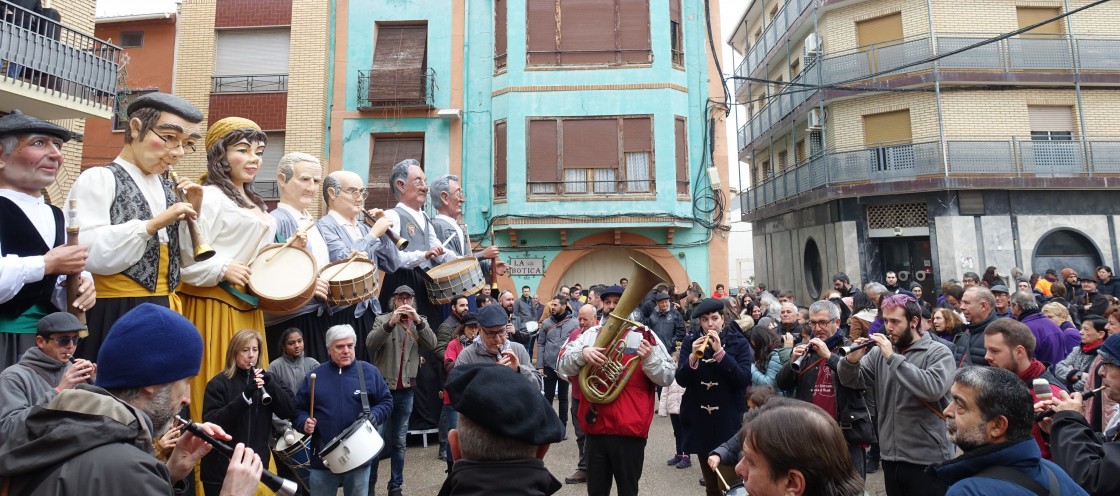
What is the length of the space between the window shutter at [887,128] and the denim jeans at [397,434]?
18062 mm

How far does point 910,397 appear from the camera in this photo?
4.67 meters

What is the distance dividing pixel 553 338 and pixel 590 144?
912 cm

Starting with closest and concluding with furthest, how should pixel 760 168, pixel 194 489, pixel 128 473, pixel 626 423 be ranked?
pixel 128 473 < pixel 194 489 < pixel 626 423 < pixel 760 168

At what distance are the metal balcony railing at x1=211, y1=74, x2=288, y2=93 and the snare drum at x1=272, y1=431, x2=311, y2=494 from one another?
1558 centimetres

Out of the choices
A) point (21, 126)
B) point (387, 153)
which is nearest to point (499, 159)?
point (387, 153)

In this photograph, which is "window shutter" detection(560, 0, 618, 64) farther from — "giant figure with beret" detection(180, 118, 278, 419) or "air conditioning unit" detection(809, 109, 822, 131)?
"giant figure with beret" detection(180, 118, 278, 419)

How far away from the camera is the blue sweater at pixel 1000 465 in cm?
252

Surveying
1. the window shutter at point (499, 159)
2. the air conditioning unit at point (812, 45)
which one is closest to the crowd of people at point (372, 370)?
the window shutter at point (499, 159)

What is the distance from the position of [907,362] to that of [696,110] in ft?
48.5

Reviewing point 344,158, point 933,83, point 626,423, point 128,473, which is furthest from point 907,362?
point 933,83

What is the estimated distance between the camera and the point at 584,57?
59.4 feet

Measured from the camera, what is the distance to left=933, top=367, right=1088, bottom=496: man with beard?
2.55 metres

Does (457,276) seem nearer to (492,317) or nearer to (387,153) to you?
(492,317)

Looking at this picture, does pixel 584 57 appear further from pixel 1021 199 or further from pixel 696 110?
pixel 1021 199
